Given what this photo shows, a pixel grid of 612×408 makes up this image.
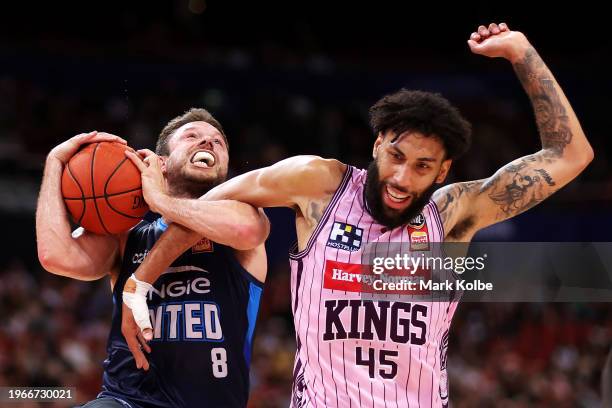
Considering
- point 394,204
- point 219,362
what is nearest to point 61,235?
point 219,362

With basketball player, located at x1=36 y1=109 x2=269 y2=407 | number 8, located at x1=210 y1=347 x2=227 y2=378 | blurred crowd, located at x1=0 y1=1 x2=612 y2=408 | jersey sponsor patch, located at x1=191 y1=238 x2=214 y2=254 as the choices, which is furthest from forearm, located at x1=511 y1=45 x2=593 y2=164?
blurred crowd, located at x1=0 y1=1 x2=612 y2=408

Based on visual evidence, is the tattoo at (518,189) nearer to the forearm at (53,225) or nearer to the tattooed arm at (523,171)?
the tattooed arm at (523,171)

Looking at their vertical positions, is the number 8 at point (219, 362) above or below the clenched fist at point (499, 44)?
below

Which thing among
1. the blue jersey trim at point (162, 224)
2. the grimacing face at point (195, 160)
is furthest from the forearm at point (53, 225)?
the grimacing face at point (195, 160)

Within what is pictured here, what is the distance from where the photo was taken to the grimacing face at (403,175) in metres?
4.07

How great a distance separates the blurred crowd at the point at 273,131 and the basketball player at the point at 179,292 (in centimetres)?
538

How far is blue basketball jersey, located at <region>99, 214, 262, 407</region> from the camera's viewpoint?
180 inches

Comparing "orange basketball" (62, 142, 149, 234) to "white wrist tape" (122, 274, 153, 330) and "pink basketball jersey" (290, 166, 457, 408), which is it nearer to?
"white wrist tape" (122, 274, 153, 330)

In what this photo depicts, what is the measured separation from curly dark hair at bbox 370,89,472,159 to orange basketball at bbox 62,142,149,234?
1.33 meters

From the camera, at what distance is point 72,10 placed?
17375 mm

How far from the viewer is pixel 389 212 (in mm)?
4133

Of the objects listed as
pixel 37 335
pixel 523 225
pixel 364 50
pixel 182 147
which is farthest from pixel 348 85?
pixel 182 147

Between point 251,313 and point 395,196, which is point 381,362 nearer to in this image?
point 395,196

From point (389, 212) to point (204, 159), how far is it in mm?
1237
